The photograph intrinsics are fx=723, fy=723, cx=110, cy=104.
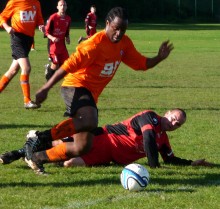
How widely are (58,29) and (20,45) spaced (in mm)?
3500

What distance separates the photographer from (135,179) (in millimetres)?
6629

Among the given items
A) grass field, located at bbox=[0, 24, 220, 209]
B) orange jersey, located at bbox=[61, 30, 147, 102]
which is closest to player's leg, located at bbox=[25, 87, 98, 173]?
orange jersey, located at bbox=[61, 30, 147, 102]

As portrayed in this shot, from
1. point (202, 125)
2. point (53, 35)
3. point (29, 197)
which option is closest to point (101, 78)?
point (29, 197)

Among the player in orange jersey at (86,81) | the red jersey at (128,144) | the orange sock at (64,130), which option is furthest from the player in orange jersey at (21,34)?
the player in orange jersey at (86,81)

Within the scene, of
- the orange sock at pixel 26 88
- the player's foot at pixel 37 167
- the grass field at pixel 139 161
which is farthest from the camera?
the orange sock at pixel 26 88

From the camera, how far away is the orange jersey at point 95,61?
7125 mm

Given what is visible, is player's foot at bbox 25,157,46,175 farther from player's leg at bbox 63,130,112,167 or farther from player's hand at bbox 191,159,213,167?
player's hand at bbox 191,159,213,167

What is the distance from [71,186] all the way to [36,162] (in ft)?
2.11

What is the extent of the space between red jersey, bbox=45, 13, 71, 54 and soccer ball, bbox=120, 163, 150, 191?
949 cm

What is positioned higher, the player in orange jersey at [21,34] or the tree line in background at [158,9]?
the player in orange jersey at [21,34]

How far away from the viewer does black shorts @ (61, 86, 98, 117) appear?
722 cm

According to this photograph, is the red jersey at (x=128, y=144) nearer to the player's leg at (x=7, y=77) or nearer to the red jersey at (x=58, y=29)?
the player's leg at (x=7, y=77)

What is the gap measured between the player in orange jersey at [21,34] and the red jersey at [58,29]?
9.15 feet

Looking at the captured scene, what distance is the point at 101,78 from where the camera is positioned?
741cm
